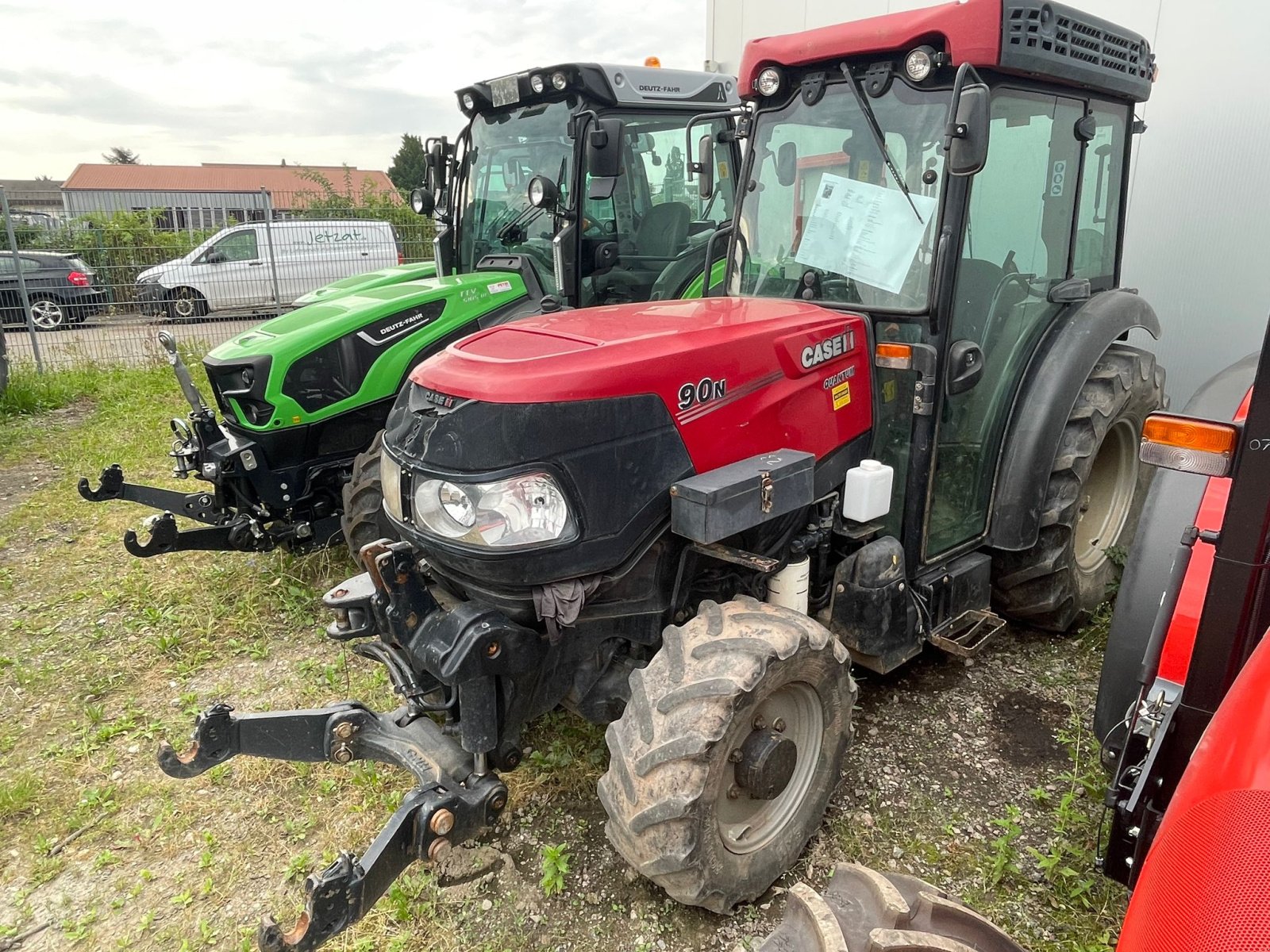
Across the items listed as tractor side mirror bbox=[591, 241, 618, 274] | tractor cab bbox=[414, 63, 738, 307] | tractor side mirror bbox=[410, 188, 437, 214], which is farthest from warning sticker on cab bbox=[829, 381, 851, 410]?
tractor side mirror bbox=[410, 188, 437, 214]

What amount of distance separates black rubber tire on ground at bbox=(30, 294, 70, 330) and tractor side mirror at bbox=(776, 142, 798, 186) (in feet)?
34.3

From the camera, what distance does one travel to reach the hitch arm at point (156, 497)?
4.30 metres

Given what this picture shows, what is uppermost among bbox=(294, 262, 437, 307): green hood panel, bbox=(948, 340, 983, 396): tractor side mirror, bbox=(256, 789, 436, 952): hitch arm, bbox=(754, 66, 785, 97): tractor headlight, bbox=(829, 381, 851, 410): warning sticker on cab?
bbox=(754, 66, 785, 97): tractor headlight

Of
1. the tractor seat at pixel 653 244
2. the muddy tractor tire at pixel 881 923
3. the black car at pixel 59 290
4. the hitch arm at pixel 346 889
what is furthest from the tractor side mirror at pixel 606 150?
the black car at pixel 59 290

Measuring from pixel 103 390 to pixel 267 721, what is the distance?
27.1ft

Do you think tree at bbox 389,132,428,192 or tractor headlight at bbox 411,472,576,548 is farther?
tree at bbox 389,132,428,192

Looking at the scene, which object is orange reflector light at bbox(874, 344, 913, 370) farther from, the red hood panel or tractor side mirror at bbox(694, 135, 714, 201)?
tractor side mirror at bbox(694, 135, 714, 201)

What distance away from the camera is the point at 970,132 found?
7.88ft

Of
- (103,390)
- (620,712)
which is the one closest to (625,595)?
(620,712)

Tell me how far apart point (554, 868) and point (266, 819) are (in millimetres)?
1031

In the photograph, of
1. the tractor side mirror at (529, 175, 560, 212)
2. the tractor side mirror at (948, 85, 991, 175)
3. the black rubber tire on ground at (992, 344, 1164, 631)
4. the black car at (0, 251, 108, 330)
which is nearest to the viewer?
the tractor side mirror at (948, 85, 991, 175)

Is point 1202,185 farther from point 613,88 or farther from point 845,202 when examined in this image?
point 613,88

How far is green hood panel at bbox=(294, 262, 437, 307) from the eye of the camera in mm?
5371

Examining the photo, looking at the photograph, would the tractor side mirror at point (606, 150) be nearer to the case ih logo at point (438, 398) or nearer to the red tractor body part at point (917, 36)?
the red tractor body part at point (917, 36)
